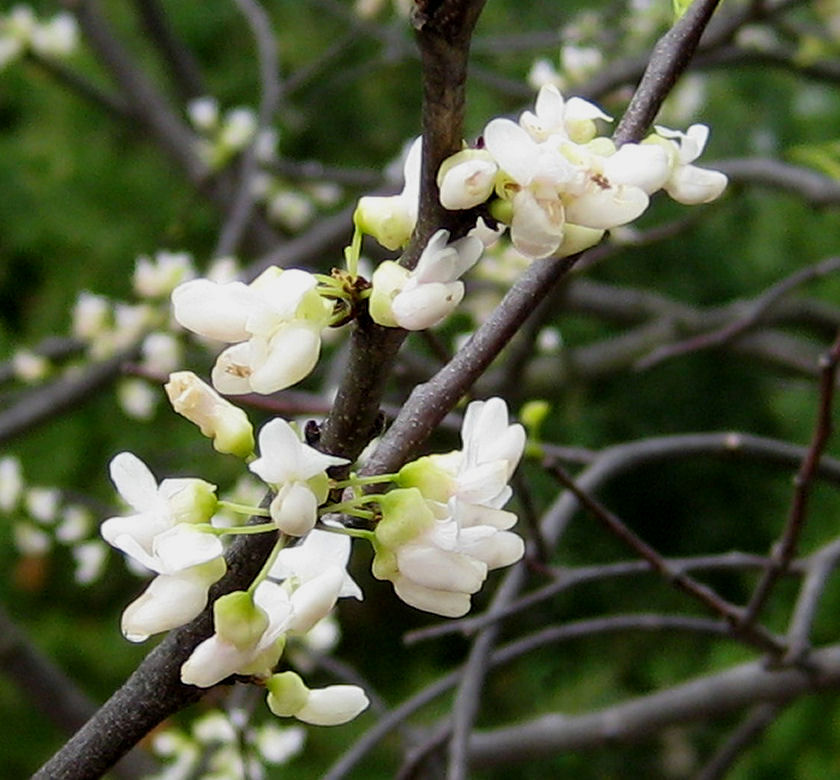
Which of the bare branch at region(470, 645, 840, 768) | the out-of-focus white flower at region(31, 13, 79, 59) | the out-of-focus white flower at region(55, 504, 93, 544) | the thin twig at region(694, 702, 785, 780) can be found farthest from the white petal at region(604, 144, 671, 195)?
the out-of-focus white flower at region(31, 13, 79, 59)

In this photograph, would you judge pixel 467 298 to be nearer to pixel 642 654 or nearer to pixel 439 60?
pixel 642 654

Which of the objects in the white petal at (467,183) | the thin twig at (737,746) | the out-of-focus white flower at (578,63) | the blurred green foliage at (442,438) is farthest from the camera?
A: the blurred green foliage at (442,438)

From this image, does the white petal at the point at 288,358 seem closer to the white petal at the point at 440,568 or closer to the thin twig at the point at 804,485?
the white petal at the point at 440,568

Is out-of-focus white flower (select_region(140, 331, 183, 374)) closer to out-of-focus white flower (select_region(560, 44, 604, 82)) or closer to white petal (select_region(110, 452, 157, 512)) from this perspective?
out-of-focus white flower (select_region(560, 44, 604, 82))

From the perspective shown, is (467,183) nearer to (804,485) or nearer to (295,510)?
(295,510)

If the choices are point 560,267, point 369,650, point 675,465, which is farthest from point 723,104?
point 560,267

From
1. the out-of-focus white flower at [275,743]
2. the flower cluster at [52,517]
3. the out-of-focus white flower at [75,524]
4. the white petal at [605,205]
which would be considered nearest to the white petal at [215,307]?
the white petal at [605,205]

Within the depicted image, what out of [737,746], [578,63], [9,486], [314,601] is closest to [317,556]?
[314,601]
